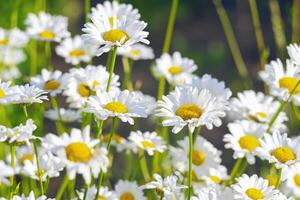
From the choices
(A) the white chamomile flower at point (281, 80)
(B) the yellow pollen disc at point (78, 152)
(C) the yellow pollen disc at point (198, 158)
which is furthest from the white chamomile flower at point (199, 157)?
(B) the yellow pollen disc at point (78, 152)

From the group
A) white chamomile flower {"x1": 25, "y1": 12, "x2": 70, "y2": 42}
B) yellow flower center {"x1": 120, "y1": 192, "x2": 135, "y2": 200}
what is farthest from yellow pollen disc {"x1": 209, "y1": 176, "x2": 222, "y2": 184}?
white chamomile flower {"x1": 25, "y1": 12, "x2": 70, "y2": 42}

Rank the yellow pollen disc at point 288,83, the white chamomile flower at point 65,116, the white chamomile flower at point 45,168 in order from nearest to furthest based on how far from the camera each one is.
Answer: the white chamomile flower at point 45,168 → the yellow pollen disc at point 288,83 → the white chamomile flower at point 65,116

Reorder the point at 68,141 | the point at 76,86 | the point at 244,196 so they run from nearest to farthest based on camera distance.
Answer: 1. the point at 68,141
2. the point at 244,196
3. the point at 76,86

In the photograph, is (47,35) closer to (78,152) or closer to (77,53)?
(77,53)

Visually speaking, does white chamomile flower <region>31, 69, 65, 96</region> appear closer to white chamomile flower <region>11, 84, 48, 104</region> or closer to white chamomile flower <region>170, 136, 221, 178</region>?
white chamomile flower <region>11, 84, 48, 104</region>

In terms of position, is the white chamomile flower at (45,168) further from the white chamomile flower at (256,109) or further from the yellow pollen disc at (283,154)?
the white chamomile flower at (256,109)

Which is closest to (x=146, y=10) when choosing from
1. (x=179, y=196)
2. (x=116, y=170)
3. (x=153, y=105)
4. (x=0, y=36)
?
(x=116, y=170)

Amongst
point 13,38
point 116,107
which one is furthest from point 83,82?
point 13,38

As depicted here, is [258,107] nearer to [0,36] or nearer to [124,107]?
[124,107]
